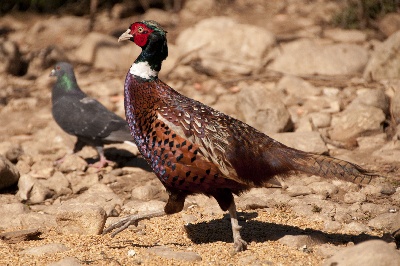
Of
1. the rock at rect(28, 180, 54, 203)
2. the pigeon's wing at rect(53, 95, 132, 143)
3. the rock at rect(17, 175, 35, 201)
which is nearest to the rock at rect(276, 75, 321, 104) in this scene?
the pigeon's wing at rect(53, 95, 132, 143)

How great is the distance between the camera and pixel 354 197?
6.45 meters

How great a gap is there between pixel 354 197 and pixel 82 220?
2.55 meters

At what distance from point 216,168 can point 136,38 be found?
1368 millimetres

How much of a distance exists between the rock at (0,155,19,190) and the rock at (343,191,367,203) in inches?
136

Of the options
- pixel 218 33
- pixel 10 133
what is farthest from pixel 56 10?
pixel 10 133

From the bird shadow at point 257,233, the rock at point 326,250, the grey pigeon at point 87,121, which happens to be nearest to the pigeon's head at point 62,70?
the grey pigeon at point 87,121

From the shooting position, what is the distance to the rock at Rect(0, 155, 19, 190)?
7.14 metres

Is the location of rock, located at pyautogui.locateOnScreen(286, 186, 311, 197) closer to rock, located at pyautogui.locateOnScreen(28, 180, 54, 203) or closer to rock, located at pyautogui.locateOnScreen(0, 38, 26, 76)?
rock, located at pyautogui.locateOnScreen(28, 180, 54, 203)

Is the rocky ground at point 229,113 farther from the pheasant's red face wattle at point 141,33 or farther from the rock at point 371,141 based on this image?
the pheasant's red face wattle at point 141,33

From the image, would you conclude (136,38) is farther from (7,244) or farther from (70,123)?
(70,123)

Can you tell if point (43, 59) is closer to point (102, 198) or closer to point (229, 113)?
point (229, 113)

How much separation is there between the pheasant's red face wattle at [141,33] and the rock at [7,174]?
7.78 feet

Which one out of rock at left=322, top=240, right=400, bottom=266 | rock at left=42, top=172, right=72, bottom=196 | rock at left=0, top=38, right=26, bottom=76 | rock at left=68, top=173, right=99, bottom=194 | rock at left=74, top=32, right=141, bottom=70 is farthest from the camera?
rock at left=74, top=32, right=141, bottom=70

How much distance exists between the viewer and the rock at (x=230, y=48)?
36.7 ft
